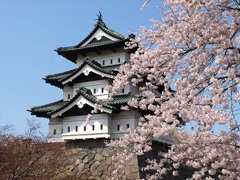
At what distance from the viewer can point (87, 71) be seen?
15703 mm

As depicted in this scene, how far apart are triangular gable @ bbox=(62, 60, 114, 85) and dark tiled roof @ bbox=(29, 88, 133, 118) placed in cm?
113

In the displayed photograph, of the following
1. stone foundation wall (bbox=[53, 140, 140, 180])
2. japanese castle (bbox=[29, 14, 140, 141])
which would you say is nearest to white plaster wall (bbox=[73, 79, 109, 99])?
japanese castle (bbox=[29, 14, 140, 141])

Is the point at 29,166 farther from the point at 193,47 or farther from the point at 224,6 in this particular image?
the point at 224,6

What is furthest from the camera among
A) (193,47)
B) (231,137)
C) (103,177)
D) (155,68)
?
(103,177)

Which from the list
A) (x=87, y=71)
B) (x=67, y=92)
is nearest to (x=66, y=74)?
(x=67, y=92)

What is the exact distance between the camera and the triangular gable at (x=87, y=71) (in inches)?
593

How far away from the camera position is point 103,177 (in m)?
13.8

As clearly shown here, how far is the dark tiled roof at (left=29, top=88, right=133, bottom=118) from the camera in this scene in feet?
46.2

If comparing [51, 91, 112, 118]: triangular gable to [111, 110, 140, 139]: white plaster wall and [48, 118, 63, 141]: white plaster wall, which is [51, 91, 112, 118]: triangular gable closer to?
[48, 118, 63, 141]: white plaster wall

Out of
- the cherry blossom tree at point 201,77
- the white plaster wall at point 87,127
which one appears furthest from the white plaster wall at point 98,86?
the cherry blossom tree at point 201,77

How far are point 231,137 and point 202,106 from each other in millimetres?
831

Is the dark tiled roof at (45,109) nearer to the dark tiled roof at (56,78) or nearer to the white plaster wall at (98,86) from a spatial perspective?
the dark tiled roof at (56,78)

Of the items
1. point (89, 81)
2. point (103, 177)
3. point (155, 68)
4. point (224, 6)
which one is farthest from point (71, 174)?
point (224, 6)

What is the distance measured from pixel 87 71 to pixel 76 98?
1.81m
